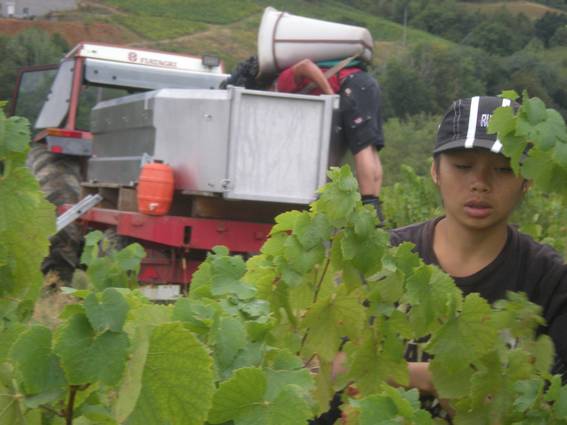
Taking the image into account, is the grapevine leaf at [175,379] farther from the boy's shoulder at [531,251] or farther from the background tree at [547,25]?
the background tree at [547,25]

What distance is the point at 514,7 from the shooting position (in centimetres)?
4994

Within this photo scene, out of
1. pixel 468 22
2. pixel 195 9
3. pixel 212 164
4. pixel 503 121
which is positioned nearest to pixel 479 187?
pixel 503 121

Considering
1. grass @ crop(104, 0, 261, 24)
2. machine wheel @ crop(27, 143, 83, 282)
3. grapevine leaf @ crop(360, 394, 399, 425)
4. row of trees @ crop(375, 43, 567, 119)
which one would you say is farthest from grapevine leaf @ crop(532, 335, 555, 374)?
grass @ crop(104, 0, 261, 24)

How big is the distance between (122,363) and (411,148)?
26.5 metres

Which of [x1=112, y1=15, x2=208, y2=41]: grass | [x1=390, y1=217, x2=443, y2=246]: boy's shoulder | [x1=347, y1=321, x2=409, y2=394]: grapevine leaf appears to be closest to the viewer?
[x1=347, y1=321, x2=409, y2=394]: grapevine leaf

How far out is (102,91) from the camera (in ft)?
35.8

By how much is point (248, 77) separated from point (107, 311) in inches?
305

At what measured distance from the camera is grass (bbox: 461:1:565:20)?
44.8 meters

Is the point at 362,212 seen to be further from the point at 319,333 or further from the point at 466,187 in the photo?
the point at 466,187

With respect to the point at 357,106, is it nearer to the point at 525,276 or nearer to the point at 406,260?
the point at 525,276

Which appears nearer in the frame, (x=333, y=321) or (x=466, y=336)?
(x=466, y=336)

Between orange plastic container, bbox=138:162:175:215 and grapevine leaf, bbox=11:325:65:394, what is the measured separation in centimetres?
700

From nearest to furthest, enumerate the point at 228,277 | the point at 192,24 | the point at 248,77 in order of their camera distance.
Answer: 1. the point at 228,277
2. the point at 248,77
3. the point at 192,24

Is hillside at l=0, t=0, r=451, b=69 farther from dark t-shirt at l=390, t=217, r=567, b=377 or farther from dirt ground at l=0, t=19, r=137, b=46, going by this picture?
dark t-shirt at l=390, t=217, r=567, b=377
